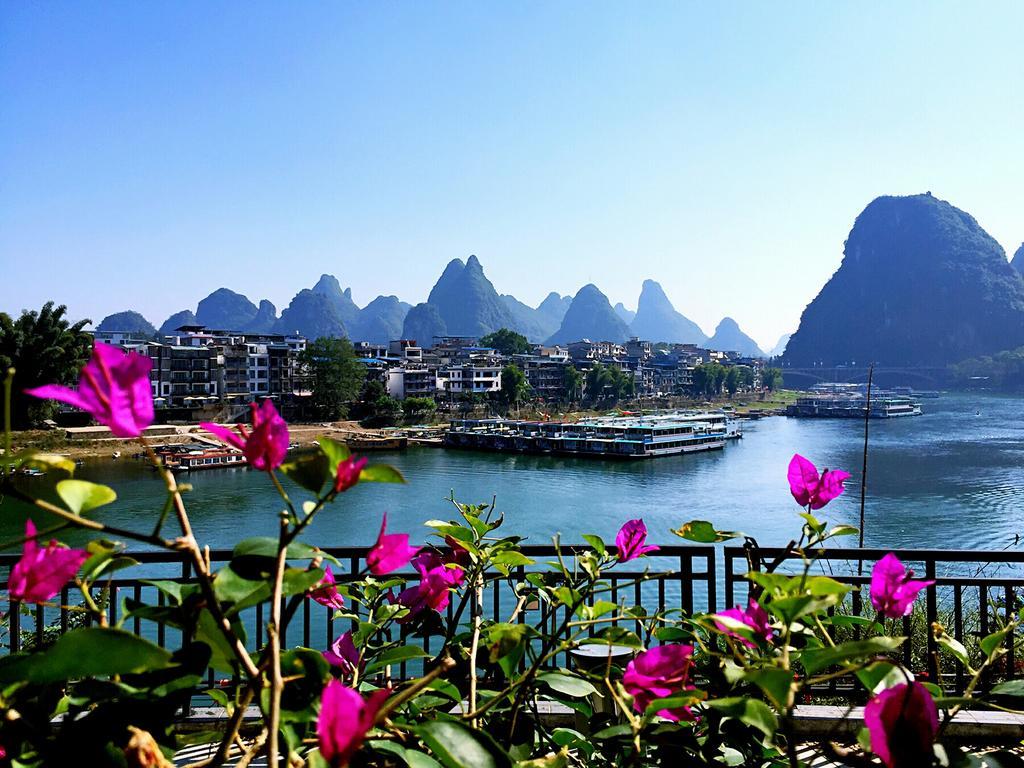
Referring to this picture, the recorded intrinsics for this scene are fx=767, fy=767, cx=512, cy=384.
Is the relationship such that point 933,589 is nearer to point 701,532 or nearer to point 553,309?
point 701,532

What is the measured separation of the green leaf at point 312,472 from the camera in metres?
0.51

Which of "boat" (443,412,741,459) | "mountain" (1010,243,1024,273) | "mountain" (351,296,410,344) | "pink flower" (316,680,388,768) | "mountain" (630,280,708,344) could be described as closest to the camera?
"pink flower" (316,680,388,768)

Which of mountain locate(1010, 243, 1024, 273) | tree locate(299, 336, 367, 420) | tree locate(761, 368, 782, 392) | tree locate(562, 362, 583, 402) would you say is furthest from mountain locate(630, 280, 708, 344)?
tree locate(299, 336, 367, 420)

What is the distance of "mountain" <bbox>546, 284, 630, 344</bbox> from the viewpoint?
12779cm

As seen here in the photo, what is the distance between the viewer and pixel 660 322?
161 metres

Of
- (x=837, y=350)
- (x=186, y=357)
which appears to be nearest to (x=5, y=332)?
(x=186, y=357)

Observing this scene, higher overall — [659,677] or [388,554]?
[388,554]

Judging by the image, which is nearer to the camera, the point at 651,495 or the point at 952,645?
the point at 952,645

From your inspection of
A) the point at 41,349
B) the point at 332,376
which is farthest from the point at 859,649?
the point at 332,376

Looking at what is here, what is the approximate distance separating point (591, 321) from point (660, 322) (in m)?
36.4

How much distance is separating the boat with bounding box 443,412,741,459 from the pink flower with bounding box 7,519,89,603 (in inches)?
978

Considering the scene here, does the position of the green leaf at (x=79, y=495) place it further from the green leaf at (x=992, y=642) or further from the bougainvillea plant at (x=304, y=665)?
the green leaf at (x=992, y=642)

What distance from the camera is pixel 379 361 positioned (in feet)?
124

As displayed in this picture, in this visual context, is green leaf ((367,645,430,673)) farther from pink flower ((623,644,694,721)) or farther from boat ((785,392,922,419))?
boat ((785,392,922,419))
